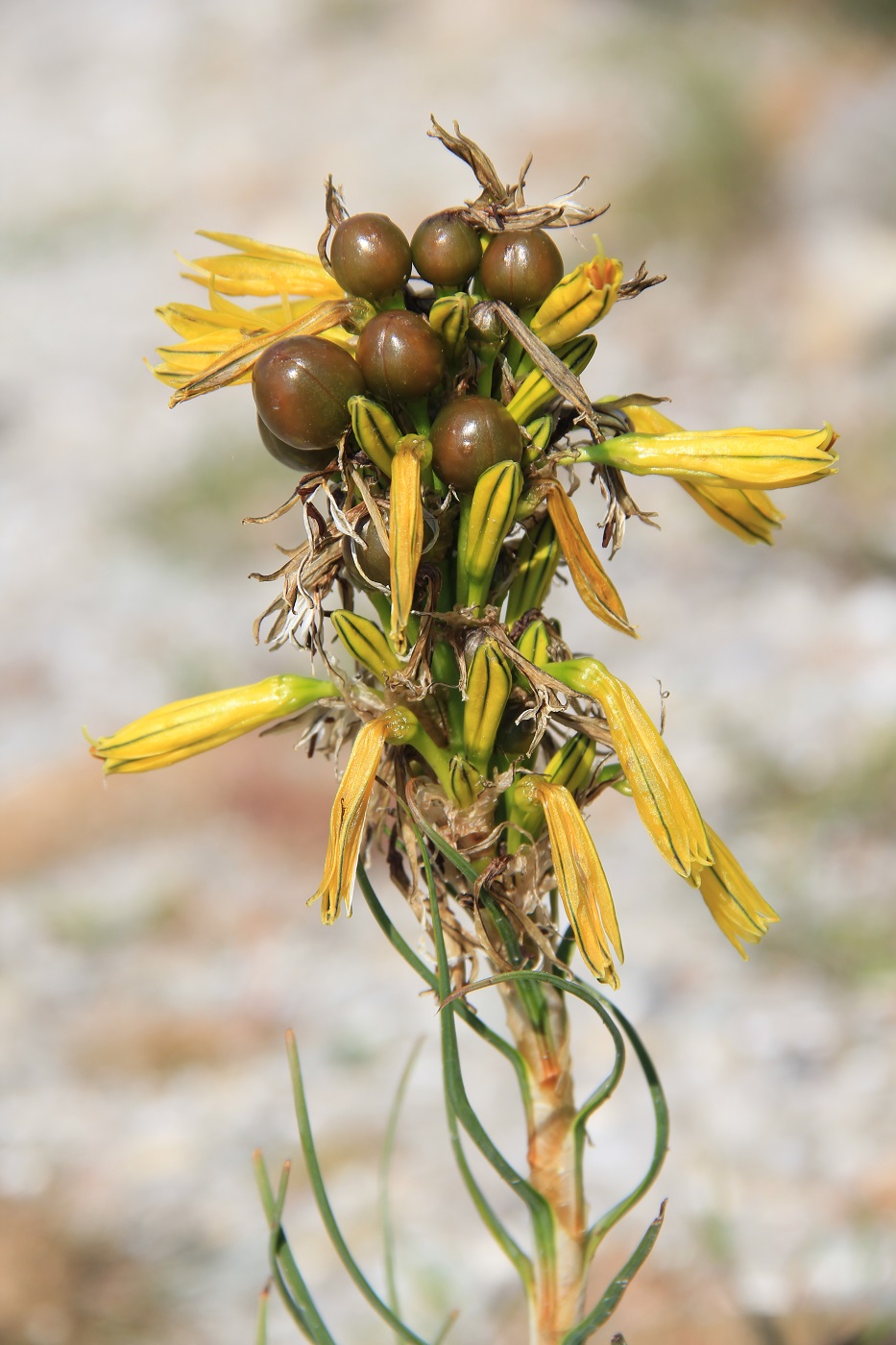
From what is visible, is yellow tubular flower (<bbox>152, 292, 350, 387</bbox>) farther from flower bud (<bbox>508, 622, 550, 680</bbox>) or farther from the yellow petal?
flower bud (<bbox>508, 622, 550, 680</bbox>)

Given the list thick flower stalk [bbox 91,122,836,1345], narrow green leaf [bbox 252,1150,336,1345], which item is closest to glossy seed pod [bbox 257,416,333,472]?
thick flower stalk [bbox 91,122,836,1345]

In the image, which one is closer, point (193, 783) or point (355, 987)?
point (355, 987)

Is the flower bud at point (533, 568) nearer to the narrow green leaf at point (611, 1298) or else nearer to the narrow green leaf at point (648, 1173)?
the narrow green leaf at point (648, 1173)

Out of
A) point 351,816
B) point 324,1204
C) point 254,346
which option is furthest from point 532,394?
point 324,1204

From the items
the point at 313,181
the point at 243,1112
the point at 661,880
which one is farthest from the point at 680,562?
the point at 313,181

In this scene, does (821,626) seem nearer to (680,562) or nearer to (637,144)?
(680,562)

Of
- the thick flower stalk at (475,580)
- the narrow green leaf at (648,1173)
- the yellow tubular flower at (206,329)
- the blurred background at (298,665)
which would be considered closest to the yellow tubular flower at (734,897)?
the thick flower stalk at (475,580)
